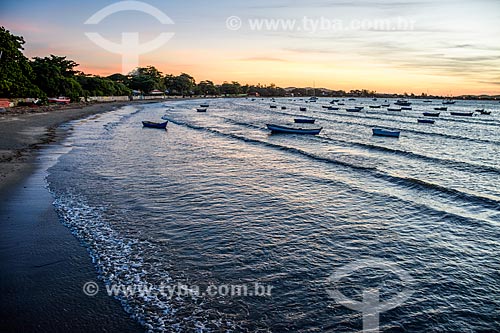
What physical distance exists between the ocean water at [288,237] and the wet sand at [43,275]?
36cm

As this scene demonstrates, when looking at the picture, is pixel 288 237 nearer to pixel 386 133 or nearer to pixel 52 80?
pixel 386 133

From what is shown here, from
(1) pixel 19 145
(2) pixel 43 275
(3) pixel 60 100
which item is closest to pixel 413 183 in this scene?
(2) pixel 43 275

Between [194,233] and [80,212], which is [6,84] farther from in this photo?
[194,233]

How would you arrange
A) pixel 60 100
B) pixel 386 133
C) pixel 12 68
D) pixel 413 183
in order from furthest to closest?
pixel 60 100 < pixel 12 68 < pixel 386 133 < pixel 413 183

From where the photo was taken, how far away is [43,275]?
748 centimetres

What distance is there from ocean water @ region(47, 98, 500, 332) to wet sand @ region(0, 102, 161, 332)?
36 centimetres

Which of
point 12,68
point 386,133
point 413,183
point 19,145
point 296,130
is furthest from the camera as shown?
point 12,68

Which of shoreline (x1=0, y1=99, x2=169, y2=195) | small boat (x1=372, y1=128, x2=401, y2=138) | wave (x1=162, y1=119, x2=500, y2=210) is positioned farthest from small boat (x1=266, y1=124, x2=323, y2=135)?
shoreline (x1=0, y1=99, x2=169, y2=195)

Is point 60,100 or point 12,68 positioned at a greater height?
point 12,68

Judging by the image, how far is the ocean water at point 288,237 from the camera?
6.84 meters

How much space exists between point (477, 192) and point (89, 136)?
99.5ft

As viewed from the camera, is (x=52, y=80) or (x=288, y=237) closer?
(x=288, y=237)

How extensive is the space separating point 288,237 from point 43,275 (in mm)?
6303

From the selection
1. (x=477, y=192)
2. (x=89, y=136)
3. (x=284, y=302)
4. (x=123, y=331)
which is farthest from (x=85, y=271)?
(x=89, y=136)
